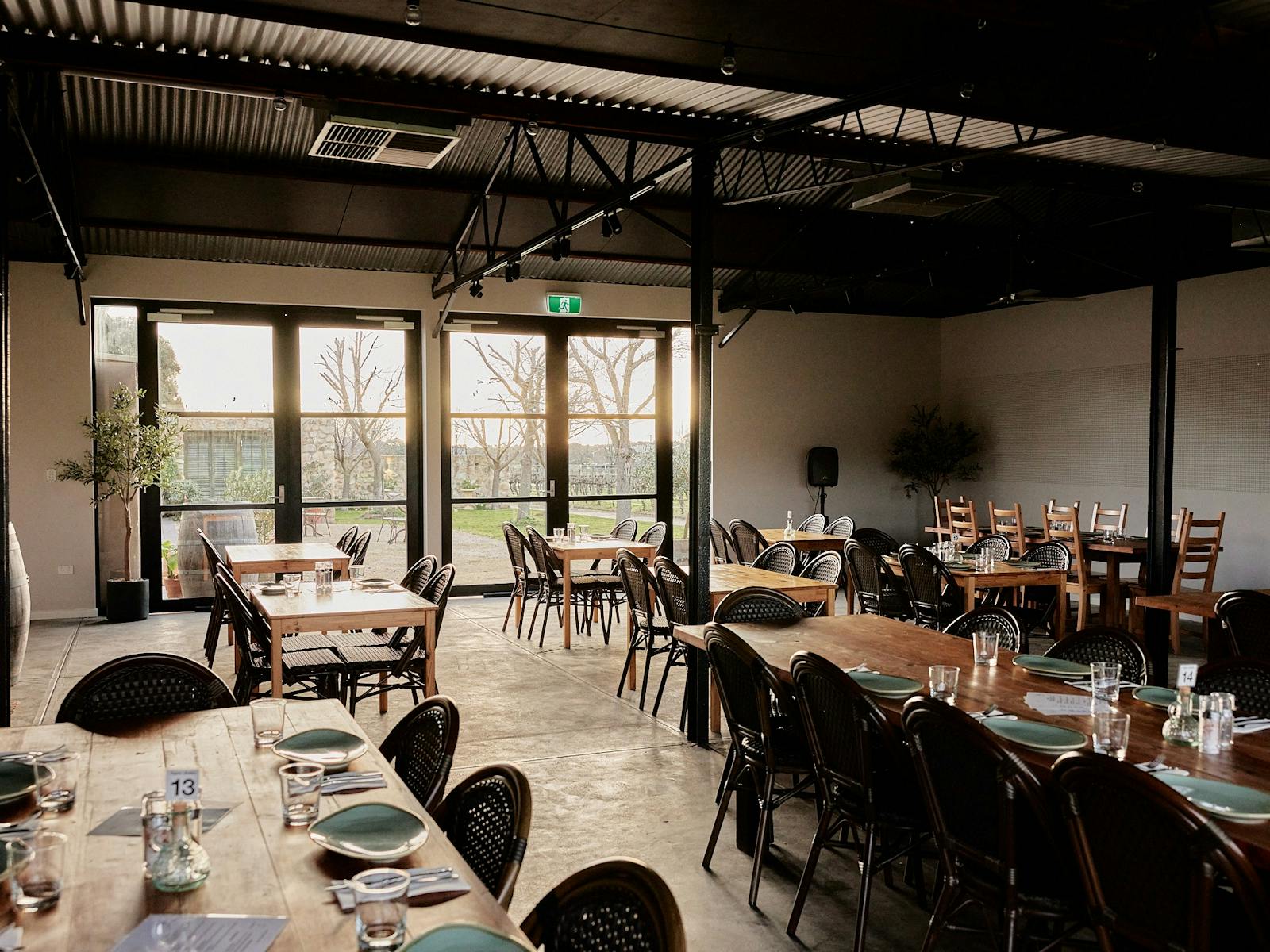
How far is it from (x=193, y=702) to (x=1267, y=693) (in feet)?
11.9

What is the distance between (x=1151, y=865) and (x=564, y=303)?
10402mm

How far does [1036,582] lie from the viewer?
26.2ft

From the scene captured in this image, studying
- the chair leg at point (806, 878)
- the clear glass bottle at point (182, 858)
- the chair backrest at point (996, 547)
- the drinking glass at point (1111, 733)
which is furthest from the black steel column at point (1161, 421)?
the clear glass bottle at point (182, 858)

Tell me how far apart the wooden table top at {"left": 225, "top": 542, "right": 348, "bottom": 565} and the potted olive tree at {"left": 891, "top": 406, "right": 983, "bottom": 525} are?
7.61 m

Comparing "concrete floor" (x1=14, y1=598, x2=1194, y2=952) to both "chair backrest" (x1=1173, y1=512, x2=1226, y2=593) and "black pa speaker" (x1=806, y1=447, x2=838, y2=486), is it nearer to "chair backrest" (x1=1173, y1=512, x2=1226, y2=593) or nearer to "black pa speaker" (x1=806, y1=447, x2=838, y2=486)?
"chair backrest" (x1=1173, y1=512, x2=1226, y2=593)

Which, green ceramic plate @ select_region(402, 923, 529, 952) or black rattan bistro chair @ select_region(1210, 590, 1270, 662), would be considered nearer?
green ceramic plate @ select_region(402, 923, 529, 952)

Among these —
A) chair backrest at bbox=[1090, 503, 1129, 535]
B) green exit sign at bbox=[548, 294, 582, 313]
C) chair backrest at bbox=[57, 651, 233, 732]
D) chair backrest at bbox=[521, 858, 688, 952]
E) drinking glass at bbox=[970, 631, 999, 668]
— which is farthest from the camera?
green exit sign at bbox=[548, 294, 582, 313]

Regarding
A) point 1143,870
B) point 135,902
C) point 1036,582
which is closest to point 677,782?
point 1143,870

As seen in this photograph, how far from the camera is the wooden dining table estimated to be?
219 inches

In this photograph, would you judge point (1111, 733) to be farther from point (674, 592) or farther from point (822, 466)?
point (822, 466)

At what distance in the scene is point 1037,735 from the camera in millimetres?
2990

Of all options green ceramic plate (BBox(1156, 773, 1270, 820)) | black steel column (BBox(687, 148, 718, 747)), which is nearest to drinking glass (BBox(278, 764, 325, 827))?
green ceramic plate (BBox(1156, 773, 1270, 820))

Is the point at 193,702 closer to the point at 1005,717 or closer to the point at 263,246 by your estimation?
the point at 1005,717

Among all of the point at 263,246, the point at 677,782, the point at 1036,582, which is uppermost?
the point at 263,246
